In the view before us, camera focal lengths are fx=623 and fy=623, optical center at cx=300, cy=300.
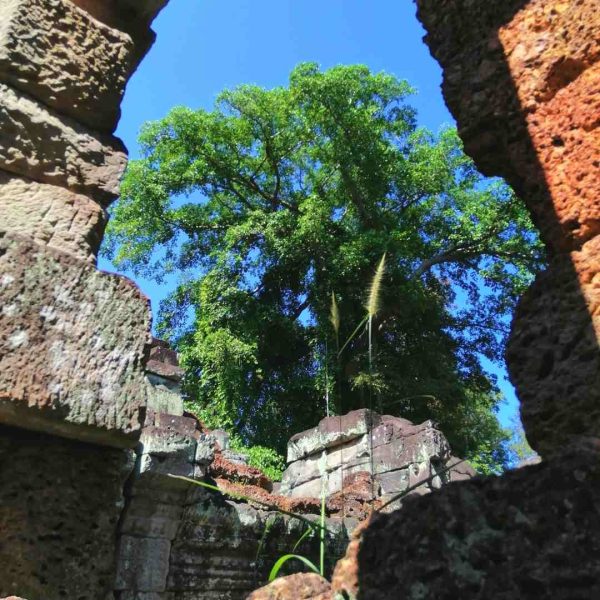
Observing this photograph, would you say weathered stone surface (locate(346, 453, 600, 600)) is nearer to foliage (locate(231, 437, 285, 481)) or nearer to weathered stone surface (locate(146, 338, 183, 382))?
weathered stone surface (locate(146, 338, 183, 382))

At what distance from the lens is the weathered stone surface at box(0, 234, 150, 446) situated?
1.60m

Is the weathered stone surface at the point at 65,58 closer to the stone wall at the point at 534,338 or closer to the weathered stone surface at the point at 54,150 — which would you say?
the weathered stone surface at the point at 54,150

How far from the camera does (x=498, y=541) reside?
0.90 metres

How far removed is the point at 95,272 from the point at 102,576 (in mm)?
856

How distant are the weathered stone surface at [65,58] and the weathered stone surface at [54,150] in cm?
5

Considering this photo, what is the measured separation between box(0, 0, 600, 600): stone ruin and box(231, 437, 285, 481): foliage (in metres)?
10.6

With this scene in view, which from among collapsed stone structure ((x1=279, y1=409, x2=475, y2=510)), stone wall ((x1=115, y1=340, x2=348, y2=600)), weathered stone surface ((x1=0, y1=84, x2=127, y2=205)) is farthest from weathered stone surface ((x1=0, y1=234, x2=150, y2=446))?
collapsed stone structure ((x1=279, y1=409, x2=475, y2=510))

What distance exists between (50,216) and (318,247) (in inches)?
563

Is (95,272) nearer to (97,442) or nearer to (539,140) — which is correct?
(97,442)

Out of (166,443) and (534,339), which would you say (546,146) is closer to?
(534,339)

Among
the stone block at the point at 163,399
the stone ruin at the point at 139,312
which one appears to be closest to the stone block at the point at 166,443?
the stone block at the point at 163,399

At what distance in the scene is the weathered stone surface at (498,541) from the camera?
2.73ft

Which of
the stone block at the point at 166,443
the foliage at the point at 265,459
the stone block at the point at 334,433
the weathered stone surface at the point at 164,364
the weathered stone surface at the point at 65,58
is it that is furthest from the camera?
the foliage at the point at 265,459

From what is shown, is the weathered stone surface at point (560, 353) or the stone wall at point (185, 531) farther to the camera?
the stone wall at point (185, 531)
